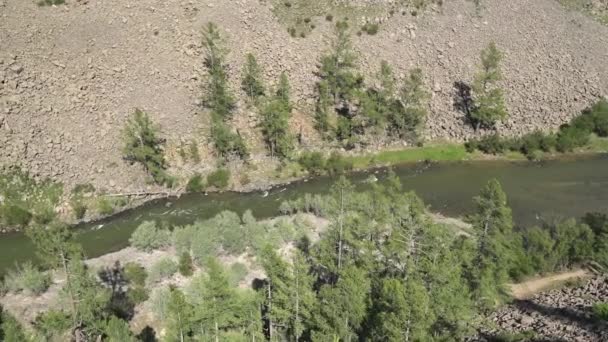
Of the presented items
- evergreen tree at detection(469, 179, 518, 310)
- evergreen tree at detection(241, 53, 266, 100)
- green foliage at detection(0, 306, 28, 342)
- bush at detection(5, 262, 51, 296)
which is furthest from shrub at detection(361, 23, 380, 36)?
green foliage at detection(0, 306, 28, 342)

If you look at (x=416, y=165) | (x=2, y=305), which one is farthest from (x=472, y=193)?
(x=2, y=305)

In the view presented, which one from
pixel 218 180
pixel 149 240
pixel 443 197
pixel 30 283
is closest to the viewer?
pixel 30 283

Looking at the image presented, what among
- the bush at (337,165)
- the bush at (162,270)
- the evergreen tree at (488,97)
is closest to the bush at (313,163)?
the bush at (337,165)

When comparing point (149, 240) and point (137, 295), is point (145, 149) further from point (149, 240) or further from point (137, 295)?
point (137, 295)

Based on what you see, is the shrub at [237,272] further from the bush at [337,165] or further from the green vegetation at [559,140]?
the green vegetation at [559,140]

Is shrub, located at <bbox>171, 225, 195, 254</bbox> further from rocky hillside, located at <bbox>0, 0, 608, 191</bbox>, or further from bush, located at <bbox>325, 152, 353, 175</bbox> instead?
bush, located at <bbox>325, 152, 353, 175</bbox>

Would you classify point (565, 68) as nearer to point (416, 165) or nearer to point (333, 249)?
point (416, 165)

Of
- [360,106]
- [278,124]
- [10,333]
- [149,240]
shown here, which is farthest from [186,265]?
[360,106]
